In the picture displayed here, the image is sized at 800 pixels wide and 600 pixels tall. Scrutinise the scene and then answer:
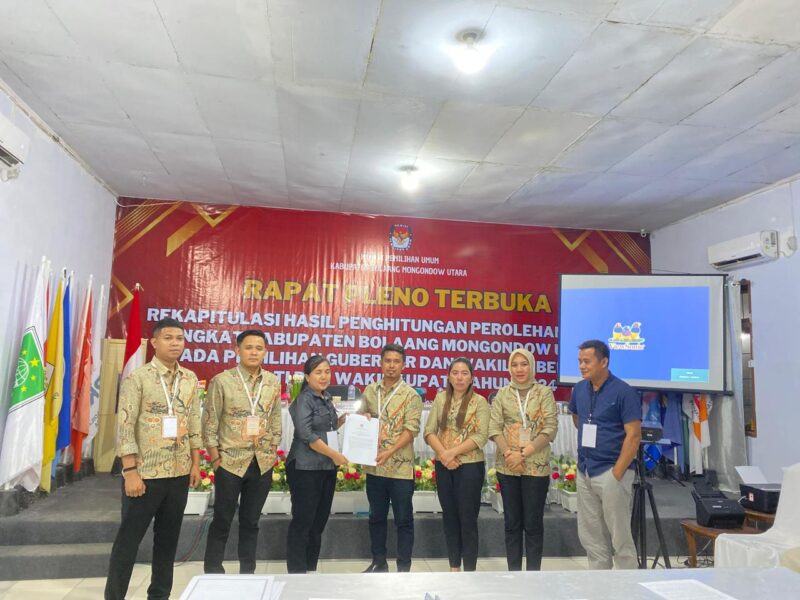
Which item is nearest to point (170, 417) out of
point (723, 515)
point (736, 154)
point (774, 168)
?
point (723, 515)

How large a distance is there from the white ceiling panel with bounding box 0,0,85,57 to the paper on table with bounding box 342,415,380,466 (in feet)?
8.68

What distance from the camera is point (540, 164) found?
4.62 metres

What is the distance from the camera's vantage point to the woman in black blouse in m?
2.94

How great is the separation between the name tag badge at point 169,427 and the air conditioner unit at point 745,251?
5.01 m

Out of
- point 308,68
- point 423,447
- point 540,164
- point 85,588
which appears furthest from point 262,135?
point 85,588

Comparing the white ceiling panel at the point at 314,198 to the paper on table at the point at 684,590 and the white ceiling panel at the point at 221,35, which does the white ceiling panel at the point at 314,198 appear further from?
the paper on table at the point at 684,590

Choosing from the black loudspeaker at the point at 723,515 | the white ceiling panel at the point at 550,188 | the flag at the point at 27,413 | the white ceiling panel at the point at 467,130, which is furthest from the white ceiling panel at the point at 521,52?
the flag at the point at 27,413

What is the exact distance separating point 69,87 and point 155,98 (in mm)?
528

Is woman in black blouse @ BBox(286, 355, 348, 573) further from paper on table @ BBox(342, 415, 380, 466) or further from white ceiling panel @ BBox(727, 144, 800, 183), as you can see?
white ceiling panel @ BBox(727, 144, 800, 183)

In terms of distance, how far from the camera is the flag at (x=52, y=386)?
3914mm

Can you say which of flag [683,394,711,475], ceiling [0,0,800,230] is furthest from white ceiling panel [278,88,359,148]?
flag [683,394,711,475]

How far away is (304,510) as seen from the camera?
2.94m

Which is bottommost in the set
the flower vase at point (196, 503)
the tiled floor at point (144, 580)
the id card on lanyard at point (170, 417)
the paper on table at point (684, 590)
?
the tiled floor at point (144, 580)

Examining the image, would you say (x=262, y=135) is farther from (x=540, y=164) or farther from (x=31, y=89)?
(x=540, y=164)
